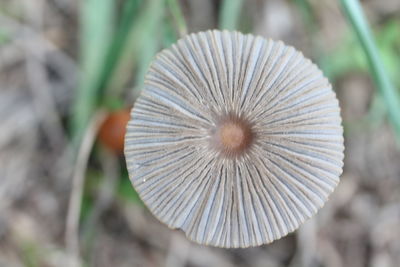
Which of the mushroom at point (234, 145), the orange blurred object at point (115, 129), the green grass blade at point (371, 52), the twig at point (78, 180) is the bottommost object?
the twig at point (78, 180)

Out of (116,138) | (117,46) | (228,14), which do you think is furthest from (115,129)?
(228,14)

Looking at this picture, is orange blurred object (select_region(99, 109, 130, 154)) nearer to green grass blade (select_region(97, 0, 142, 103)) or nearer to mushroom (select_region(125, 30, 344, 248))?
green grass blade (select_region(97, 0, 142, 103))

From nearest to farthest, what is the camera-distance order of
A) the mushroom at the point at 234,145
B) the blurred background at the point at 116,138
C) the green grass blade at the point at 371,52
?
the mushroom at the point at 234,145
the green grass blade at the point at 371,52
the blurred background at the point at 116,138

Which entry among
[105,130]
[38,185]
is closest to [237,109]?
[105,130]

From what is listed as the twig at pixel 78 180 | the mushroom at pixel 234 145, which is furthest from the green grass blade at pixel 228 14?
the mushroom at pixel 234 145

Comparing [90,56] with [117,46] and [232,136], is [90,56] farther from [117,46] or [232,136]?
[232,136]

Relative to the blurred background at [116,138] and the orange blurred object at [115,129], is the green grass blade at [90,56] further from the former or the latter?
the orange blurred object at [115,129]

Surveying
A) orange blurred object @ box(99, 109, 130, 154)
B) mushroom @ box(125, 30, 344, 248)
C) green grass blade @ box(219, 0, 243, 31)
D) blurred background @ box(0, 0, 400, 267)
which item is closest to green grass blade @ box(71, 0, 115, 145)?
blurred background @ box(0, 0, 400, 267)
